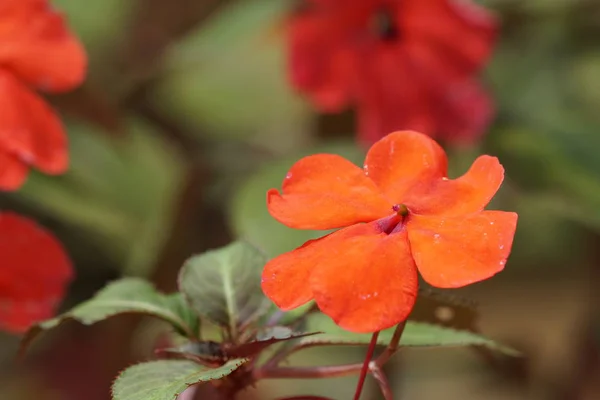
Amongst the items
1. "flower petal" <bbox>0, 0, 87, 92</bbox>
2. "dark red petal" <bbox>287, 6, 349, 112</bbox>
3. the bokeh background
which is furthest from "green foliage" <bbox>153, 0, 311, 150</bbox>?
"flower petal" <bbox>0, 0, 87, 92</bbox>

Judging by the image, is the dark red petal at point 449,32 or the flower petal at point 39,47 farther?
the dark red petal at point 449,32

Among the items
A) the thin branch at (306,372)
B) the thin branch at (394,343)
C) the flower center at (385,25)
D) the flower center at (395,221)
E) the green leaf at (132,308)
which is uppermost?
the flower center at (395,221)

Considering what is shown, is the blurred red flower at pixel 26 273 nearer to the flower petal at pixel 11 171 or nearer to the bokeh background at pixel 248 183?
the flower petal at pixel 11 171

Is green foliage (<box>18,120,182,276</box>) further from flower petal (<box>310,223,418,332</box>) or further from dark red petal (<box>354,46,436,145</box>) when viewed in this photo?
flower petal (<box>310,223,418,332</box>)

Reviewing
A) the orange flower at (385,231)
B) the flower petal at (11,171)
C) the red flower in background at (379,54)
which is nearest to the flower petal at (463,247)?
the orange flower at (385,231)

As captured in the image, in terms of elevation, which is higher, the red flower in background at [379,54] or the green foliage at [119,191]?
the red flower in background at [379,54]

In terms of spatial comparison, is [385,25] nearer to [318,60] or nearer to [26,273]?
[318,60]

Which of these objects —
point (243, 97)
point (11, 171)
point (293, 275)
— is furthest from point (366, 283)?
point (243, 97)
